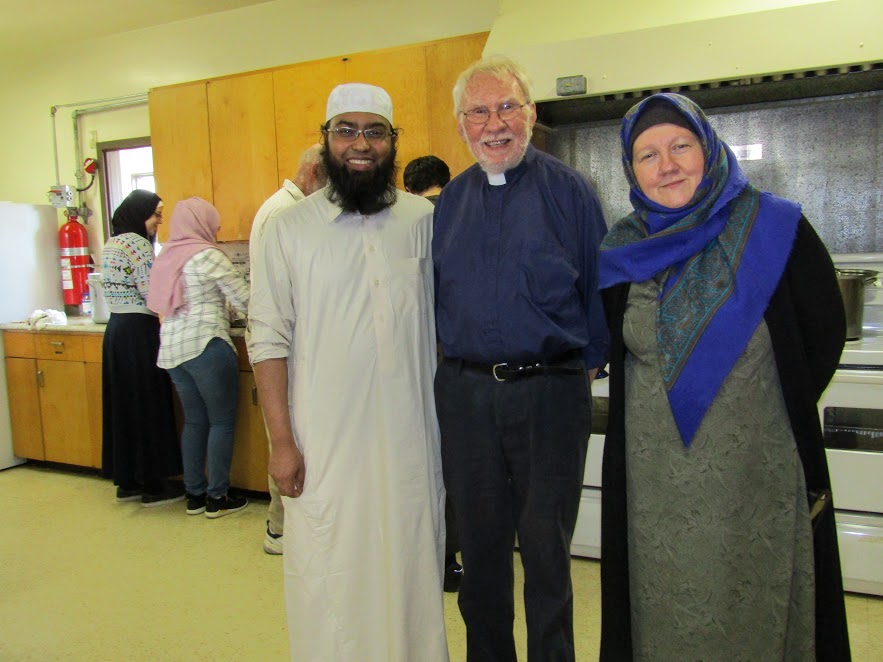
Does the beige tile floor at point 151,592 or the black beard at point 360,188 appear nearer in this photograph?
the black beard at point 360,188

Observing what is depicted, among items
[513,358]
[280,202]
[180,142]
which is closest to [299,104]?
[180,142]

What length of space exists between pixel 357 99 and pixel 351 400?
28.0 inches

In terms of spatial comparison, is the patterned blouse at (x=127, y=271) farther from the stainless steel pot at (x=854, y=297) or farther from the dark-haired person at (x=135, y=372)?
the stainless steel pot at (x=854, y=297)

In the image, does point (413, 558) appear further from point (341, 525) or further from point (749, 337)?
point (749, 337)

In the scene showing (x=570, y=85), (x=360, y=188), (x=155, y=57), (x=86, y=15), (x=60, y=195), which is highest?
(x=86, y=15)

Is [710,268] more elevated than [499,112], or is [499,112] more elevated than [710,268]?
[499,112]

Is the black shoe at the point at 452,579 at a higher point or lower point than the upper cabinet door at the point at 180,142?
lower

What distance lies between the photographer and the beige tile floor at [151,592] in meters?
2.03

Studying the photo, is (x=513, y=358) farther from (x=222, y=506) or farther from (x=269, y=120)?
(x=269, y=120)

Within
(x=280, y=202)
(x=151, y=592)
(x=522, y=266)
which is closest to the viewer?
(x=522, y=266)

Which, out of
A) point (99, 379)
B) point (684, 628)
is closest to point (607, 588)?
point (684, 628)

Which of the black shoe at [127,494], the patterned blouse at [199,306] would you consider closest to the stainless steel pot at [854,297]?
the patterned blouse at [199,306]

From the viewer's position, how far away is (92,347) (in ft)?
11.8

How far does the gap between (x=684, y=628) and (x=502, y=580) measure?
17.3 inches
